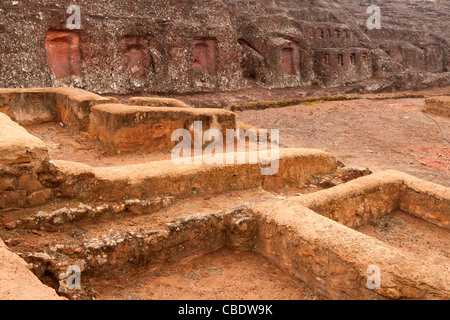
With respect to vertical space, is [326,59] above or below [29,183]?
above

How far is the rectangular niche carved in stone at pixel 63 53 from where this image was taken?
14.1 m

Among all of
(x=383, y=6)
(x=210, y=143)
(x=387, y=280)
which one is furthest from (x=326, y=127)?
(x=383, y=6)

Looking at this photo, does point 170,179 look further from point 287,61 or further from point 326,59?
point 326,59

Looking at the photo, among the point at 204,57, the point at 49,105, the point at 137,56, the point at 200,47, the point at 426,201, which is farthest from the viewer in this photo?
the point at 204,57

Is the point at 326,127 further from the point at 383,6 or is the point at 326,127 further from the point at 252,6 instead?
the point at 383,6

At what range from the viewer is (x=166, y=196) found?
13.4 feet

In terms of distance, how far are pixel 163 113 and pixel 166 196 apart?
9.61 feet

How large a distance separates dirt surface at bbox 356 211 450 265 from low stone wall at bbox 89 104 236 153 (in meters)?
3.58

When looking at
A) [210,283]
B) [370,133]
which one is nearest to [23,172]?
[210,283]

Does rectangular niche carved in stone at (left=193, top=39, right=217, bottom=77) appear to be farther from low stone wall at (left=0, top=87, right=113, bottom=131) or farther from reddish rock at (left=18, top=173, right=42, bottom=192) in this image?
reddish rock at (left=18, top=173, right=42, bottom=192)

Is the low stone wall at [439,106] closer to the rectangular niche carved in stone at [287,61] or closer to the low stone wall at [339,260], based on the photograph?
the rectangular niche carved in stone at [287,61]

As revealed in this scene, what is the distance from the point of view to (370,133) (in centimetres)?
1202

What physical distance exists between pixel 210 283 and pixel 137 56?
14.6 meters

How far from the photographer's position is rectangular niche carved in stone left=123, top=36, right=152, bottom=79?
632 inches
